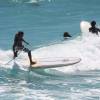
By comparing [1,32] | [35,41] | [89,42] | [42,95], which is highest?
[1,32]

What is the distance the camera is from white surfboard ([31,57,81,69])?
18.0 m

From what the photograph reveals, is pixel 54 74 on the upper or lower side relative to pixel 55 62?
lower

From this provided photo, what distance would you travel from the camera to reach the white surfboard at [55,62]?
1800cm

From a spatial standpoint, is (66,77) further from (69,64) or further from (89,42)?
(89,42)

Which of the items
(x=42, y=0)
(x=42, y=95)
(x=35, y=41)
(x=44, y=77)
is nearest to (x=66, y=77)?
(x=44, y=77)

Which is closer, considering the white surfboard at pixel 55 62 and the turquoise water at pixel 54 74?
the turquoise water at pixel 54 74

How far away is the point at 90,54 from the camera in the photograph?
856 inches

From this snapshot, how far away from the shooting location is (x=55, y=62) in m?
18.6

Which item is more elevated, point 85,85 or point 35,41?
point 35,41

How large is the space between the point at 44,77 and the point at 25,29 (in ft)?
58.9

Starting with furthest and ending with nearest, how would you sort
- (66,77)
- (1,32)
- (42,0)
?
(42,0)
(1,32)
(66,77)

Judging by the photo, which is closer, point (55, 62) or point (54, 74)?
point (54, 74)

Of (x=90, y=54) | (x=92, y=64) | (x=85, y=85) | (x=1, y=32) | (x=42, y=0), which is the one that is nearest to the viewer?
(x=85, y=85)

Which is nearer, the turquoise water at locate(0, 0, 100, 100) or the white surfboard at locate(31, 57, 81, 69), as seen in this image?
the turquoise water at locate(0, 0, 100, 100)
